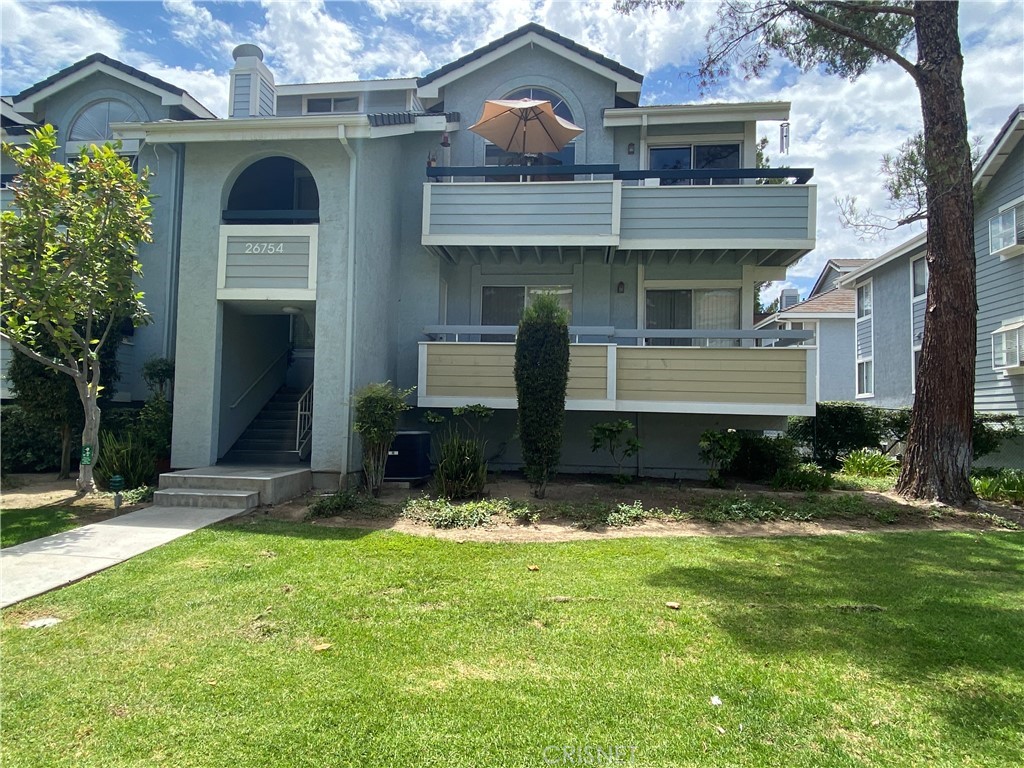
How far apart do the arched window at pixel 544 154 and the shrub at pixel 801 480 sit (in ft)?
24.4

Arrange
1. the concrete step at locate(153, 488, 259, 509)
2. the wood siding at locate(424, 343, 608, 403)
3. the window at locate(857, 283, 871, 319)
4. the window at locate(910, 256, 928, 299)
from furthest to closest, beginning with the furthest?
the window at locate(857, 283, 871, 319) < the window at locate(910, 256, 928, 299) < the wood siding at locate(424, 343, 608, 403) < the concrete step at locate(153, 488, 259, 509)

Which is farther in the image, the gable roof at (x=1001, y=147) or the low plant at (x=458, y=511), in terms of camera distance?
the gable roof at (x=1001, y=147)

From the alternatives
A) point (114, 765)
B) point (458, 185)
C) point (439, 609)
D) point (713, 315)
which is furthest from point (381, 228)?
point (114, 765)

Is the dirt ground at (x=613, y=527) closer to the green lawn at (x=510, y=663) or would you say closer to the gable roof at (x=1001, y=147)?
the green lawn at (x=510, y=663)

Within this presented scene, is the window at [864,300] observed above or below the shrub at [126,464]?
above

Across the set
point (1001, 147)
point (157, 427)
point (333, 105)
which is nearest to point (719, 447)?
point (157, 427)

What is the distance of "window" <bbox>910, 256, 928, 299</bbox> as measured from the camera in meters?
18.3

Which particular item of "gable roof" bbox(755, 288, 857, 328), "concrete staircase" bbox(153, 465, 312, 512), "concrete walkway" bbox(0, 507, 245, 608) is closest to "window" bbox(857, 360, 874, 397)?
"gable roof" bbox(755, 288, 857, 328)

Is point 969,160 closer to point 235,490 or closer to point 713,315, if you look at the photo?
point 713,315

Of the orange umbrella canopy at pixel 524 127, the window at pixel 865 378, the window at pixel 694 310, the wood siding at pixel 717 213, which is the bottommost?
the window at pixel 865 378

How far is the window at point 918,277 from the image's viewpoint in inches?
719

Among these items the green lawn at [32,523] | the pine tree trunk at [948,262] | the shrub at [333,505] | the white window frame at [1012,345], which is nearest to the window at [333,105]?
the shrub at [333,505]

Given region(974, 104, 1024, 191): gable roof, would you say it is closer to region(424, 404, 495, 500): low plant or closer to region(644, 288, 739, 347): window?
region(644, 288, 739, 347): window

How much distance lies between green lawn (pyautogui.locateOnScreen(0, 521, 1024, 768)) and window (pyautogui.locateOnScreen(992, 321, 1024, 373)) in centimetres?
1123
